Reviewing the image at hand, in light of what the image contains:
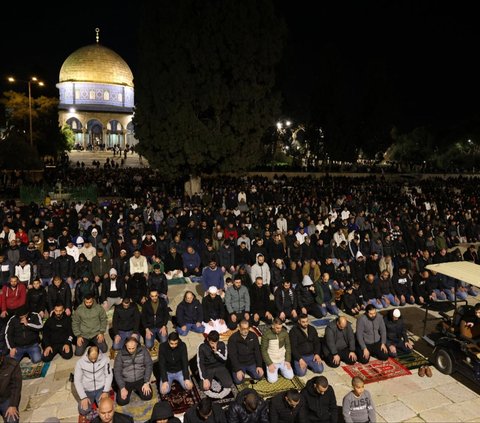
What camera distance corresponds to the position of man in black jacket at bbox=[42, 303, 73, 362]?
7945 mm

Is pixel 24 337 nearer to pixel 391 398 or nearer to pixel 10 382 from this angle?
Answer: pixel 10 382

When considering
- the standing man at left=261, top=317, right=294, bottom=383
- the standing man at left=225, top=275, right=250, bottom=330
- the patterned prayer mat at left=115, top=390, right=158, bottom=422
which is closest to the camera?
the patterned prayer mat at left=115, top=390, right=158, bottom=422

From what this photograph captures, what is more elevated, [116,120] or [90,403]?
[116,120]

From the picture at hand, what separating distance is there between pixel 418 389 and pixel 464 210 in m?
14.3

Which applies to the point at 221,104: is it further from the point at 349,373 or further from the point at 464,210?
the point at 349,373

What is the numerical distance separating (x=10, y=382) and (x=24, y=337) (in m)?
1.88

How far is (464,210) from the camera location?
1923cm

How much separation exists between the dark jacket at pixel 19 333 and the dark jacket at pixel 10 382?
68.2 inches

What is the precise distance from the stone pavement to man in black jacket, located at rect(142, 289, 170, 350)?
1.54 meters

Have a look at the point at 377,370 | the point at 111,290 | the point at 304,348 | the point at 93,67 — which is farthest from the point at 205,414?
the point at 93,67

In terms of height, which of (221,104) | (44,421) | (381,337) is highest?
(221,104)

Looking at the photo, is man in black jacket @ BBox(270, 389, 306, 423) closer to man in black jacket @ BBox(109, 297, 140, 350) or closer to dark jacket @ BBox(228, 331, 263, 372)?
dark jacket @ BBox(228, 331, 263, 372)

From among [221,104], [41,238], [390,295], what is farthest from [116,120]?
[390,295]

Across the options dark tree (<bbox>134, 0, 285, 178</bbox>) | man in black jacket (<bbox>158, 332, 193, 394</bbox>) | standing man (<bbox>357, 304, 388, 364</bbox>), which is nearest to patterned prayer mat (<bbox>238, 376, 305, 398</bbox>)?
man in black jacket (<bbox>158, 332, 193, 394</bbox>)
